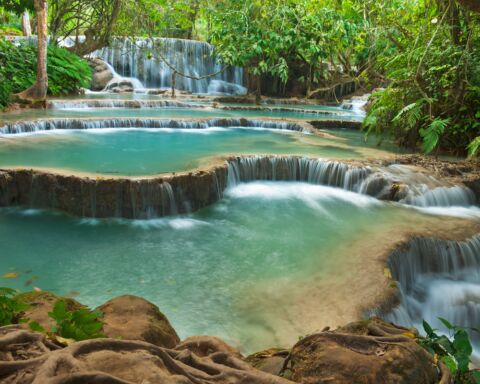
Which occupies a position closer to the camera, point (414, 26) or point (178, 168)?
point (178, 168)

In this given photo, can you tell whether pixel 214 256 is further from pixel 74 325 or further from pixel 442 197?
pixel 442 197

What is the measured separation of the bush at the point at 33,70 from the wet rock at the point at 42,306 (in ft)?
36.9

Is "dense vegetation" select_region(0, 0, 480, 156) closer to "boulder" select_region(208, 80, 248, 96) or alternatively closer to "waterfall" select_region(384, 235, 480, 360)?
"waterfall" select_region(384, 235, 480, 360)

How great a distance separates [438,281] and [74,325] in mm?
4416

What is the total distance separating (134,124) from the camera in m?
11.8

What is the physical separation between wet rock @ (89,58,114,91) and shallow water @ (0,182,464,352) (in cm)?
1577

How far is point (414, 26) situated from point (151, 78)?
50.1 ft

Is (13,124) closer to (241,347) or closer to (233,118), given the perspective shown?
(233,118)

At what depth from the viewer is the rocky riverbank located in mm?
1614

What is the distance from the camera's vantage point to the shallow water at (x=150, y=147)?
297 inches

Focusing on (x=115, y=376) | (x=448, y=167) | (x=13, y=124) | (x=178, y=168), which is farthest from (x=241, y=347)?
(x=13, y=124)

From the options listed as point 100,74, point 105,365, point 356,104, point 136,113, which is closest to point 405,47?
point 136,113

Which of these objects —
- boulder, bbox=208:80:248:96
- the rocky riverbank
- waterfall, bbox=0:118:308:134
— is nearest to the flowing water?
waterfall, bbox=0:118:308:134

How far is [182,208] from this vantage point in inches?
262
